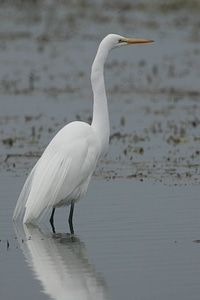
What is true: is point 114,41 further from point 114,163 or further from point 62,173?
point 114,163

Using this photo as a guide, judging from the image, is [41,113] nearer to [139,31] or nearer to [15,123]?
[15,123]

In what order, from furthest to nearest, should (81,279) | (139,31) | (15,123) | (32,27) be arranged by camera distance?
1. (32,27)
2. (139,31)
3. (15,123)
4. (81,279)

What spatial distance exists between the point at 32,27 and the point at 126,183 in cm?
1929

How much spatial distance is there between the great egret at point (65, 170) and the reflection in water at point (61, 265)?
27 cm

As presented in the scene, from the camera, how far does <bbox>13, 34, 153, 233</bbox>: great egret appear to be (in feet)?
30.8

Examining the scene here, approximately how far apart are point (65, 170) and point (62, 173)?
0.04 metres

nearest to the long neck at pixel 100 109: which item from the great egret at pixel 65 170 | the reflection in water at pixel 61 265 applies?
the great egret at pixel 65 170

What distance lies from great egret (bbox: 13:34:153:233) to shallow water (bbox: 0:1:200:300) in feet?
0.84

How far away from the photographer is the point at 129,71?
72.2 ft

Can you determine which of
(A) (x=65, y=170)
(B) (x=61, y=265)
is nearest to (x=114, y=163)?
(A) (x=65, y=170)

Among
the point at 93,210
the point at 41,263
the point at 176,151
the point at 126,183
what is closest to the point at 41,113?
the point at 176,151

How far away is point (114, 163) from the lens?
1272 cm

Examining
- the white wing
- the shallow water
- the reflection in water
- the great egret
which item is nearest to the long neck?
the great egret

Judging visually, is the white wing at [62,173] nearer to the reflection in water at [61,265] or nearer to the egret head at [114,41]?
the reflection in water at [61,265]
